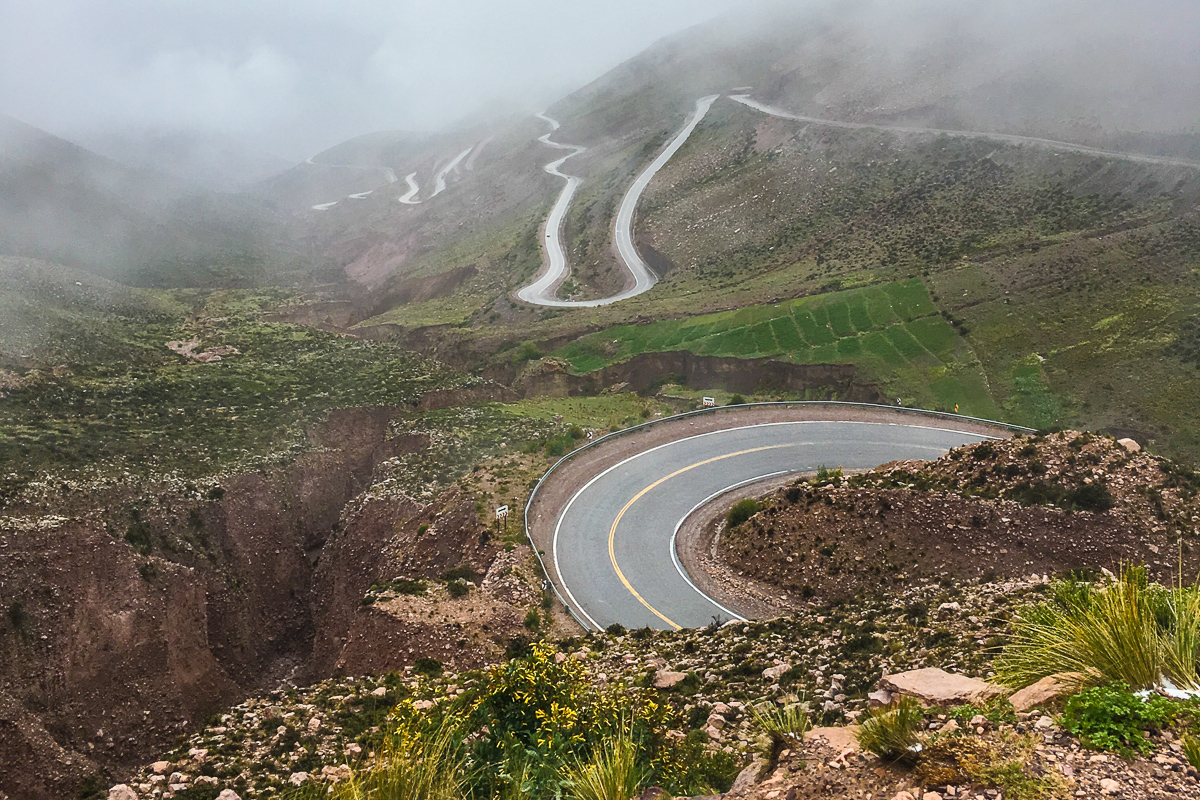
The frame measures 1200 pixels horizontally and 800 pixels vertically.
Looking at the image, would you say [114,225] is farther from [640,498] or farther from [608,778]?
[608,778]

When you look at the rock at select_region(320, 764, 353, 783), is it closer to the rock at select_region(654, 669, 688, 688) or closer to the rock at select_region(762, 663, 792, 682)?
the rock at select_region(654, 669, 688, 688)

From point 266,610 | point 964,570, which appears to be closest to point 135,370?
point 266,610

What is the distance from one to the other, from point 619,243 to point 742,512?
54.6 m

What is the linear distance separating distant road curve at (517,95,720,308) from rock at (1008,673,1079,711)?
181ft

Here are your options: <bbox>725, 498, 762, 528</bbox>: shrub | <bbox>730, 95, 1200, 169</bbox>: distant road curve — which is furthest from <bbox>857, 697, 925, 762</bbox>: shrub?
<bbox>730, 95, 1200, 169</bbox>: distant road curve

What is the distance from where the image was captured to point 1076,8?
247 feet

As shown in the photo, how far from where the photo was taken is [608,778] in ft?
21.1

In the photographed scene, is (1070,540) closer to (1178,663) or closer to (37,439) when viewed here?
(1178,663)

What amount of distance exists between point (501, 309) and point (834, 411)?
131ft

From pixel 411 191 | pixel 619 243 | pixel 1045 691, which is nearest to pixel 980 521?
pixel 1045 691

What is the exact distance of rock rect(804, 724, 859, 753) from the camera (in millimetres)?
7230

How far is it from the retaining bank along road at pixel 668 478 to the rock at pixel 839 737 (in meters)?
12.8

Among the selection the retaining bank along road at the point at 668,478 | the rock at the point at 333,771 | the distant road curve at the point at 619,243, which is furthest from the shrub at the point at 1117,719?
the distant road curve at the point at 619,243

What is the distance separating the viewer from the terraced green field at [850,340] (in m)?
38.3
